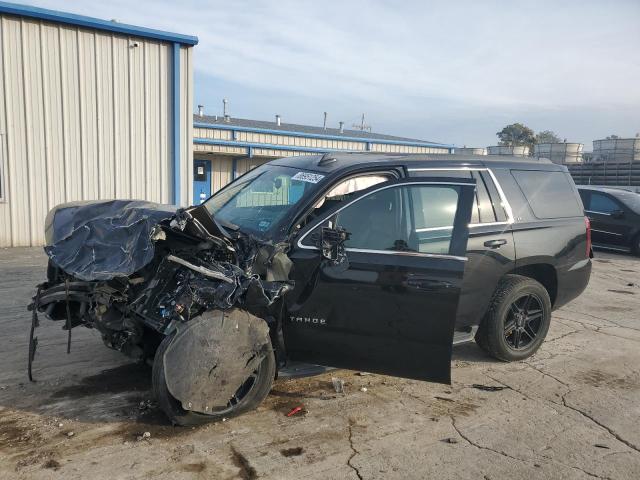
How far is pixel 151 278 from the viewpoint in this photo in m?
3.84

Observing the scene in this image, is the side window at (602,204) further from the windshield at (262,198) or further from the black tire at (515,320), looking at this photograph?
the windshield at (262,198)

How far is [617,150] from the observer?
31672mm

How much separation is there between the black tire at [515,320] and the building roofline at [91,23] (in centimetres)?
1015

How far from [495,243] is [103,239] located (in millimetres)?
3451

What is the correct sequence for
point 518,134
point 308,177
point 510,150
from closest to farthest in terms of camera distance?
point 308,177 < point 510,150 < point 518,134

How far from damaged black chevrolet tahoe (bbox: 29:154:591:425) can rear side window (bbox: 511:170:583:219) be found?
161 centimetres

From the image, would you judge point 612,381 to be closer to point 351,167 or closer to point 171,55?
point 351,167

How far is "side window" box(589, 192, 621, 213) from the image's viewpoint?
13258mm

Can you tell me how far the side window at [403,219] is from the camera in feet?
13.5

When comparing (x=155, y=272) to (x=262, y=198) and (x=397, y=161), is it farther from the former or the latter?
(x=397, y=161)

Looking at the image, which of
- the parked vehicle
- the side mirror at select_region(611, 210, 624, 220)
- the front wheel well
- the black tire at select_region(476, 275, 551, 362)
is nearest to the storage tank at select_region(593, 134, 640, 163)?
the parked vehicle

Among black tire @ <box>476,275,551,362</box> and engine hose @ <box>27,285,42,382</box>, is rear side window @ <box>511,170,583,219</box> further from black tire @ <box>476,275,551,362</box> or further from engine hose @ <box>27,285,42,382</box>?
engine hose @ <box>27,285,42,382</box>

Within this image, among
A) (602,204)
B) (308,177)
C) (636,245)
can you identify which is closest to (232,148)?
(602,204)

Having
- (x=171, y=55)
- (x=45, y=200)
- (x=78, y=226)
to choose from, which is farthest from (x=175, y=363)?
(x=171, y=55)
